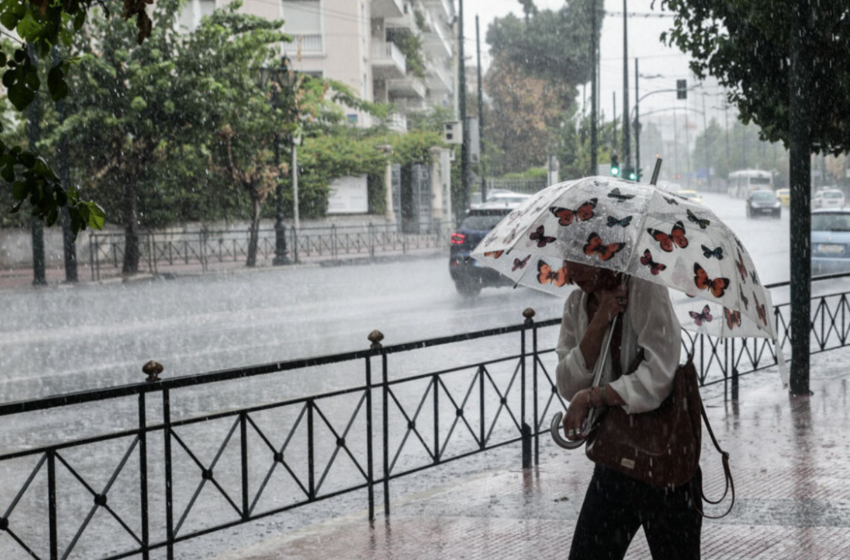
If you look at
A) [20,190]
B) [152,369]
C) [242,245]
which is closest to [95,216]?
[20,190]

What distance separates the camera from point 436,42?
64.9 meters

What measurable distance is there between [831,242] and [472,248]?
7620 millimetres

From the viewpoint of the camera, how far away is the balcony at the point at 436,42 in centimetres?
6357

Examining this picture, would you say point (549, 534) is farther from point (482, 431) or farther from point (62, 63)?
point (62, 63)

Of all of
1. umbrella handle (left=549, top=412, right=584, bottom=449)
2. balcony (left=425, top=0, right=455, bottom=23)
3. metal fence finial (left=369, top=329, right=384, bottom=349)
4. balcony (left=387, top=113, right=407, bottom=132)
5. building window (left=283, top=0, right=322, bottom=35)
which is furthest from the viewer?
balcony (left=425, top=0, right=455, bottom=23)

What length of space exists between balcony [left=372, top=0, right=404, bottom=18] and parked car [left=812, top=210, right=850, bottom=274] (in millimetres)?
29340

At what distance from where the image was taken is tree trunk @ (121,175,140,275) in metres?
24.5

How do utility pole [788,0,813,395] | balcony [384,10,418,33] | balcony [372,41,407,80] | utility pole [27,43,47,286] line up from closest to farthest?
utility pole [788,0,813,395] < utility pole [27,43,47,286] < balcony [372,41,407,80] < balcony [384,10,418,33]

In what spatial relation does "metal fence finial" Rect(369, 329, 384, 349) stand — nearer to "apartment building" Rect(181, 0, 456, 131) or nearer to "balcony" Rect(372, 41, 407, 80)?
"apartment building" Rect(181, 0, 456, 131)

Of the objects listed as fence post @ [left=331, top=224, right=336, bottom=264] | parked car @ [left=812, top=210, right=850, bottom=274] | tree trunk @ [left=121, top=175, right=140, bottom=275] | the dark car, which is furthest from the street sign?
parked car @ [left=812, top=210, right=850, bottom=274]

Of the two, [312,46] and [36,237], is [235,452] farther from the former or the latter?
[312,46]

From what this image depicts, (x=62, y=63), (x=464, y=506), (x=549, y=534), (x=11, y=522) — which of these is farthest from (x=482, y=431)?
(x=62, y=63)

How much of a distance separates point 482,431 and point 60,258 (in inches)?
952

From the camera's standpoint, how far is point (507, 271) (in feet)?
14.5
